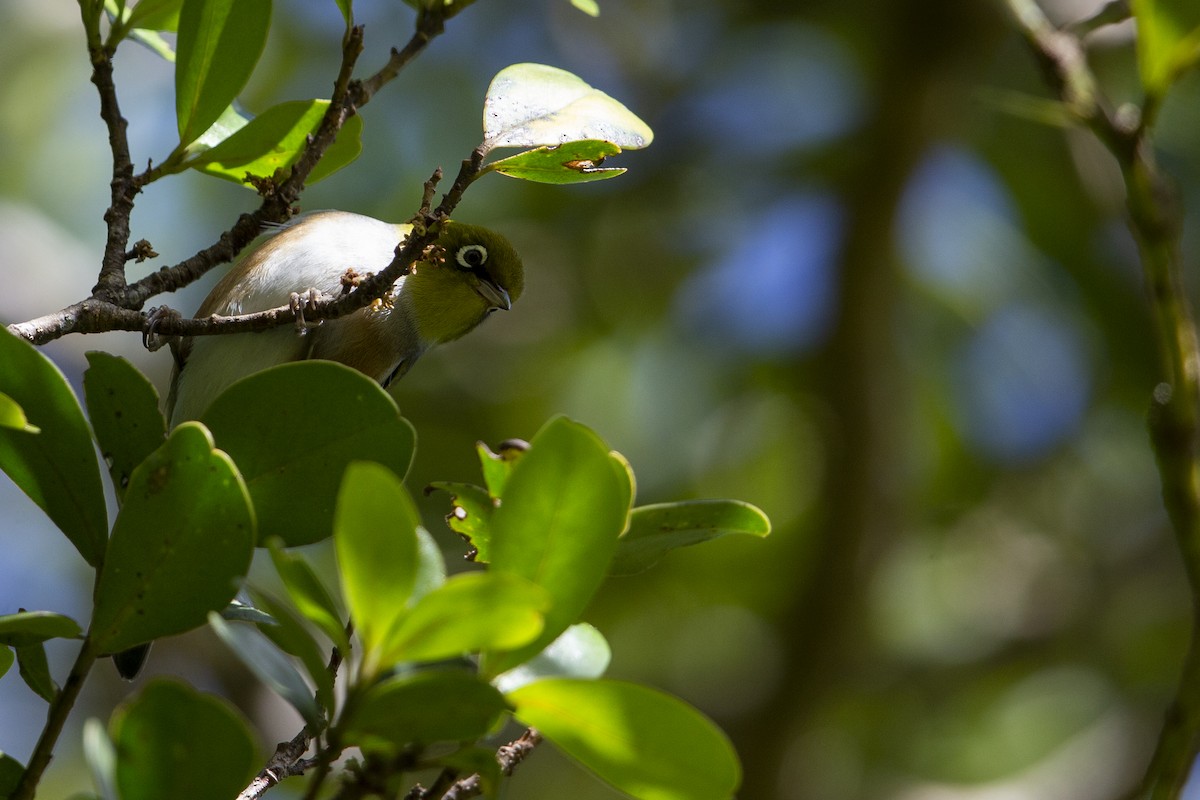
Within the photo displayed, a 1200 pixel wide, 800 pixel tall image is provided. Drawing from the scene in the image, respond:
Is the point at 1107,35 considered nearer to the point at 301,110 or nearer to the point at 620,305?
the point at 620,305

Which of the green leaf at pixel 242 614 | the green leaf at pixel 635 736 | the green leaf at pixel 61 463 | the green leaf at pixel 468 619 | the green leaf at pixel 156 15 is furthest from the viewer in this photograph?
the green leaf at pixel 156 15

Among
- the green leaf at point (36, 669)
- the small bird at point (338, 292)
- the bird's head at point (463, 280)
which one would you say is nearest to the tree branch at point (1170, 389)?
the green leaf at point (36, 669)

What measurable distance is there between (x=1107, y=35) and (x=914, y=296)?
1961 millimetres

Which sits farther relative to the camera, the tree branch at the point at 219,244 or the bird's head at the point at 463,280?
the bird's head at the point at 463,280

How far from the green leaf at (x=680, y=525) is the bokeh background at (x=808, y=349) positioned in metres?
4.03

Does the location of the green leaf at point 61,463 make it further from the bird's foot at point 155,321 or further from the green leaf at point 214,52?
the green leaf at point 214,52

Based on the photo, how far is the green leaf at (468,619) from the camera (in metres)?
0.95

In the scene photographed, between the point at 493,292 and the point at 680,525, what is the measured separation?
2490 mm

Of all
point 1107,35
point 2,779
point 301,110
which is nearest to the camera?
point 2,779

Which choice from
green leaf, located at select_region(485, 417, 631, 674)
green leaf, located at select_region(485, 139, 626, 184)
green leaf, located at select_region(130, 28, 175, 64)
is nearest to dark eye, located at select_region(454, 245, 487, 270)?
green leaf, located at select_region(130, 28, 175, 64)

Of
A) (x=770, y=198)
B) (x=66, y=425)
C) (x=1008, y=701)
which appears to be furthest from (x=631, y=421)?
(x=66, y=425)

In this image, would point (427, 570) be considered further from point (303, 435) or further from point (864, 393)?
point (864, 393)

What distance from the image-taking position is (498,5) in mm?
7348

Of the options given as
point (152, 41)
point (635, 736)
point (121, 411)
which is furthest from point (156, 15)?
point (635, 736)
